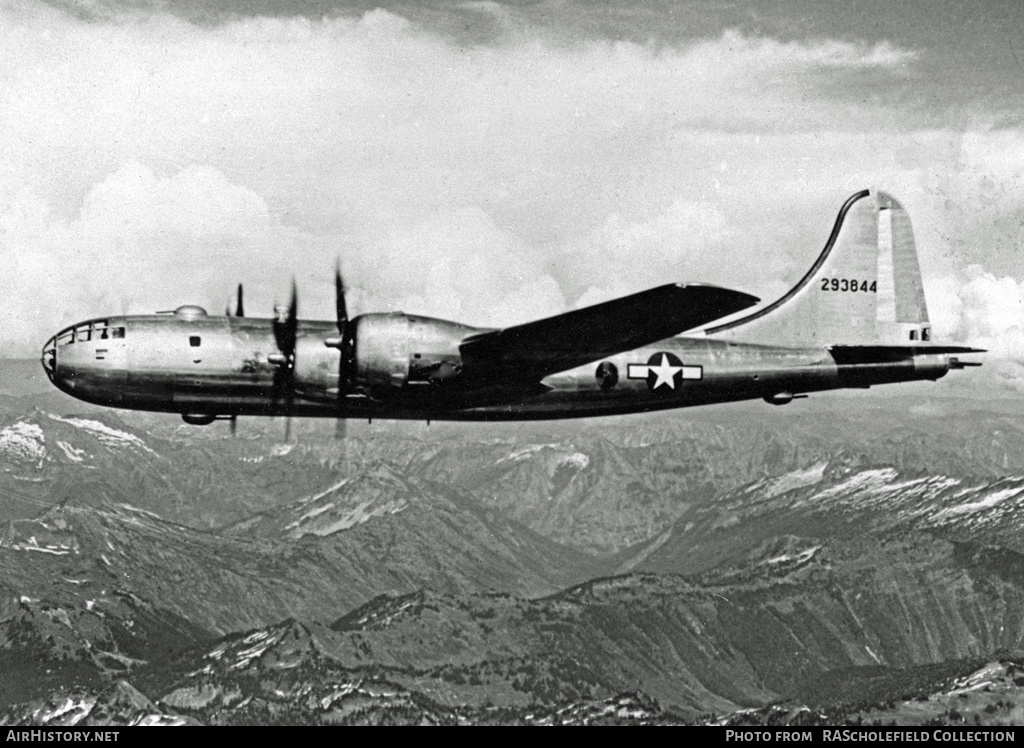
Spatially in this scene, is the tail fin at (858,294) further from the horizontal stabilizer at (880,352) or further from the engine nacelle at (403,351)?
the engine nacelle at (403,351)

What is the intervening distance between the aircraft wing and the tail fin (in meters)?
9.31

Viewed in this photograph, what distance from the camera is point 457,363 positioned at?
41.5 m

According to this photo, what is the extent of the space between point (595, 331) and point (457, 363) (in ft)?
17.7

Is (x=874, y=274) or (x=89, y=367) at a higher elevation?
(x=874, y=274)

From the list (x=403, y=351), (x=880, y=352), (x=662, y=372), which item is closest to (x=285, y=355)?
(x=403, y=351)

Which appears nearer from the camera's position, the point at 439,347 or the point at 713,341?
the point at 439,347

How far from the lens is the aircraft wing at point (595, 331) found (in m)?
36.8

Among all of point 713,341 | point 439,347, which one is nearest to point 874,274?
point 713,341

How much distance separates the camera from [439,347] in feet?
135

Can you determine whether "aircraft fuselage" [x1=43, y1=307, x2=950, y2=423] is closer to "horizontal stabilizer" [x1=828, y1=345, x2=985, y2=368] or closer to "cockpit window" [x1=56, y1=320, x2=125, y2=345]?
"cockpit window" [x1=56, y1=320, x2=125, y2=345]

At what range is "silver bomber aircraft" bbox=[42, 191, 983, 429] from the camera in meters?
40.4

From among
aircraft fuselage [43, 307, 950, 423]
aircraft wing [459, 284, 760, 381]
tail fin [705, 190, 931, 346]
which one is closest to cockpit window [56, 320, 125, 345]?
aircraft fuselage [43, 307, 950, 423]
